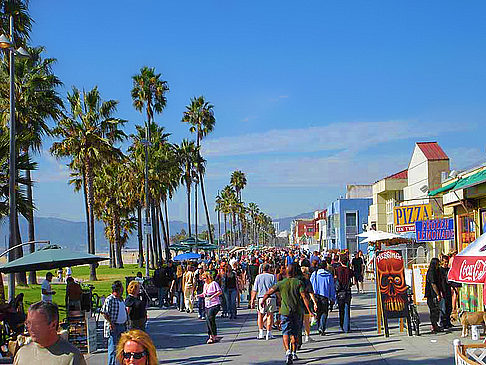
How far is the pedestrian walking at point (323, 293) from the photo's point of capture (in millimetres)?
15531

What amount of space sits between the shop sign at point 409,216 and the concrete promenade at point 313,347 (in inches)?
212

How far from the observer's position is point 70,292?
52.9 feet

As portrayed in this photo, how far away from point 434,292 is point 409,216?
30.3ft

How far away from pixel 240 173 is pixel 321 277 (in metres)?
114

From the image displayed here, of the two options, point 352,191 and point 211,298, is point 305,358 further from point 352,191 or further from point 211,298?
point 352,191

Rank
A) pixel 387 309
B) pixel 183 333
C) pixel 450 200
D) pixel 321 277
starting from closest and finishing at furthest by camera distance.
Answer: pixel 387 309 → pixel 321 277 → pixel 183 333 → pixel 450 200

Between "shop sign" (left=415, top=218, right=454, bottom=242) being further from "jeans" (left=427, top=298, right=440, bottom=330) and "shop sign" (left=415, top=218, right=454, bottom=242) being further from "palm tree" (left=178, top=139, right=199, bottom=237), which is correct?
"palm tree" (left=178, top=139, right=199, bottom=237)

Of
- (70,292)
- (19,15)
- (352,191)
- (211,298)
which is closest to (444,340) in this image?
(211,298)

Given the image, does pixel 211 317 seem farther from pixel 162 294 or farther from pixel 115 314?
pixel 162 294

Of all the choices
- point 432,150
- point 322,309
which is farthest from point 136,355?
point 432,150

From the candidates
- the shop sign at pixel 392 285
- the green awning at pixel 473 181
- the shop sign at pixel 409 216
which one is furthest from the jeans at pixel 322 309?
the shop sign at pixel 409 216

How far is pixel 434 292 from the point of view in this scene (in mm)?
14969

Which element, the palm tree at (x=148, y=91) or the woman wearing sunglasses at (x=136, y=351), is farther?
the palm tree at (x=148, y=91)

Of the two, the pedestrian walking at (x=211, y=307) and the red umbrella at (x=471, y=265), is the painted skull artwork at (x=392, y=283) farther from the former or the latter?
the red umbrella at (x=471, y=265)
